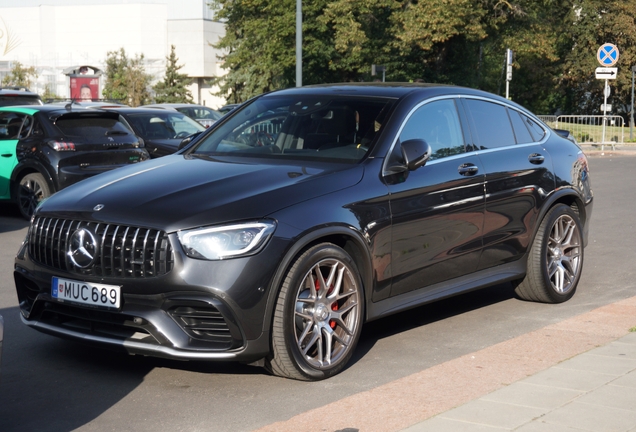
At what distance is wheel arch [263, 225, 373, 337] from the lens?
501 centimetres

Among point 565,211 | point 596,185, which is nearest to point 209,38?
point 596,185

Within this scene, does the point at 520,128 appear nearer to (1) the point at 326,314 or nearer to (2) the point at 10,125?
(1) the point at 326,314

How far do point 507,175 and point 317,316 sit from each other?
234 cm

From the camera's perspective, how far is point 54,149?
499 inches

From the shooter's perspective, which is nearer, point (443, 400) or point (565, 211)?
point (443, 400)

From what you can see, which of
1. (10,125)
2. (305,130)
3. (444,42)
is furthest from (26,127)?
(444,42)

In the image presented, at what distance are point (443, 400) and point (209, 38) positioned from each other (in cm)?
9118

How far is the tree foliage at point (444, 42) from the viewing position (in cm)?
4138

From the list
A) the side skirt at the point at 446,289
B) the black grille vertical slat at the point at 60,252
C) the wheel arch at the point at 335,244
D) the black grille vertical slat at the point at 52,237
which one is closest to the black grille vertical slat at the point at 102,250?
the black grille vertical slat at the point at 60,252

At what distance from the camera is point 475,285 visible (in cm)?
670

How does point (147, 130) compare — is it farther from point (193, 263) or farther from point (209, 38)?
point (209, 38)

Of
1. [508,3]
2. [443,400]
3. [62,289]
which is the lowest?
[443,400]

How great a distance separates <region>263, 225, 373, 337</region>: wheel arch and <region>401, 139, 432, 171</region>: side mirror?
68 centimetres

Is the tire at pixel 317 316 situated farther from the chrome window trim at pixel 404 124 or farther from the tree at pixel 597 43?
the tree at pixel 597 43
